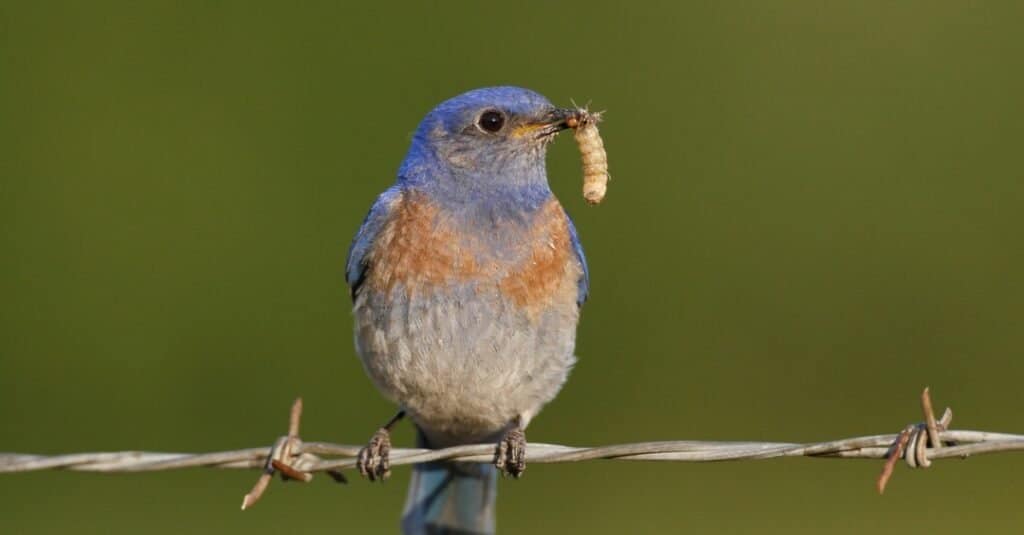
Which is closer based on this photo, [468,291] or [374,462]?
[374,462]

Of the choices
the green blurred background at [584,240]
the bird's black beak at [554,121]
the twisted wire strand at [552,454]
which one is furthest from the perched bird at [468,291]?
the green blurred background at [584,240]

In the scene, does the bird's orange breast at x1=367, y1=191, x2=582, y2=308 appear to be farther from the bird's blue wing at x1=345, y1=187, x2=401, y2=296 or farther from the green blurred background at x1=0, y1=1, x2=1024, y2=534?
the green blurred background at x1=0, y1=1, x2=1024, y2=534

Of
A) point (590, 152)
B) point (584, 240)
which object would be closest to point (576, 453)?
point (590, 152)

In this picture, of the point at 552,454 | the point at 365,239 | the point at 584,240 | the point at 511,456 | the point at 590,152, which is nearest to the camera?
the point at 552,454

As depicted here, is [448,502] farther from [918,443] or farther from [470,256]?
[918,443]

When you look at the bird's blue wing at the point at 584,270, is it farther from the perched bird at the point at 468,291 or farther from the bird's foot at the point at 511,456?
the bird's foot at the point at 511,456

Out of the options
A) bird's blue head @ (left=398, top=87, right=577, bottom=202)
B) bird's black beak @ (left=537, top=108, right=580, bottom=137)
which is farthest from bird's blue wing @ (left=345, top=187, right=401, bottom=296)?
bird's black beak @ (left=537, top=108, right=580, bottom=137)
